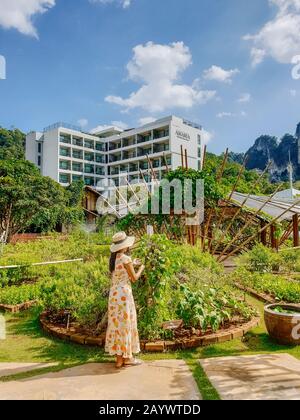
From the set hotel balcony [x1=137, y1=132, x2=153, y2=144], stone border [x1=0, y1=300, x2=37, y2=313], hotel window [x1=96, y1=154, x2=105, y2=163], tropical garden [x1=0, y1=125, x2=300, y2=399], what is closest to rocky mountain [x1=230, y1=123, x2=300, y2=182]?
hotel balcony [x1=137, y1=132, x2=153, y2=144]

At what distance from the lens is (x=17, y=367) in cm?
393

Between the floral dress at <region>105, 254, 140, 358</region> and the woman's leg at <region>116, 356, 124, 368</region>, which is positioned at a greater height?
the floral dress at <region>105, 254, 140, 358</region>

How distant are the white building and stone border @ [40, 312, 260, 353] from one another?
4235 centimetres

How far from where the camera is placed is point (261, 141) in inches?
3430

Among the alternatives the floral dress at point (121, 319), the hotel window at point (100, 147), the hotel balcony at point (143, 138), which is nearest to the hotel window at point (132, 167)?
the hotel balcony at point (143, 138)

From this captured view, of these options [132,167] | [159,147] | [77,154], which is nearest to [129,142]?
[132,167]

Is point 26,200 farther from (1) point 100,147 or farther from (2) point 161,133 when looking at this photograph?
(1) point 100,147

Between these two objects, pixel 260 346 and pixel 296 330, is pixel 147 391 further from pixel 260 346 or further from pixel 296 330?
pixel 296 330

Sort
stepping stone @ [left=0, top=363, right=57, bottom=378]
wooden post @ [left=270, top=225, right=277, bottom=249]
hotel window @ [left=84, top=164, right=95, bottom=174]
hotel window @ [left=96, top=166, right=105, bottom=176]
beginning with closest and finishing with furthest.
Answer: stepping stone @ [left=0, top=363, right=57, bottom=378] → wooden post @ [left=270, top=225, right=277, bottom=249] → hotel window @ [left=84, top=164, right=95, bottom=174] → hotel window @ [left=96, top=166, right=105, bottom=176]

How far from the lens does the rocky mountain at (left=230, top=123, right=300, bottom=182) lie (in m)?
76.3

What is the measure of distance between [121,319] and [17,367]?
4.24 ft

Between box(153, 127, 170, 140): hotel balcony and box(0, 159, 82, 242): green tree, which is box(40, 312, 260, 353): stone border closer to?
box(0, 159, 82, 242): green tree
